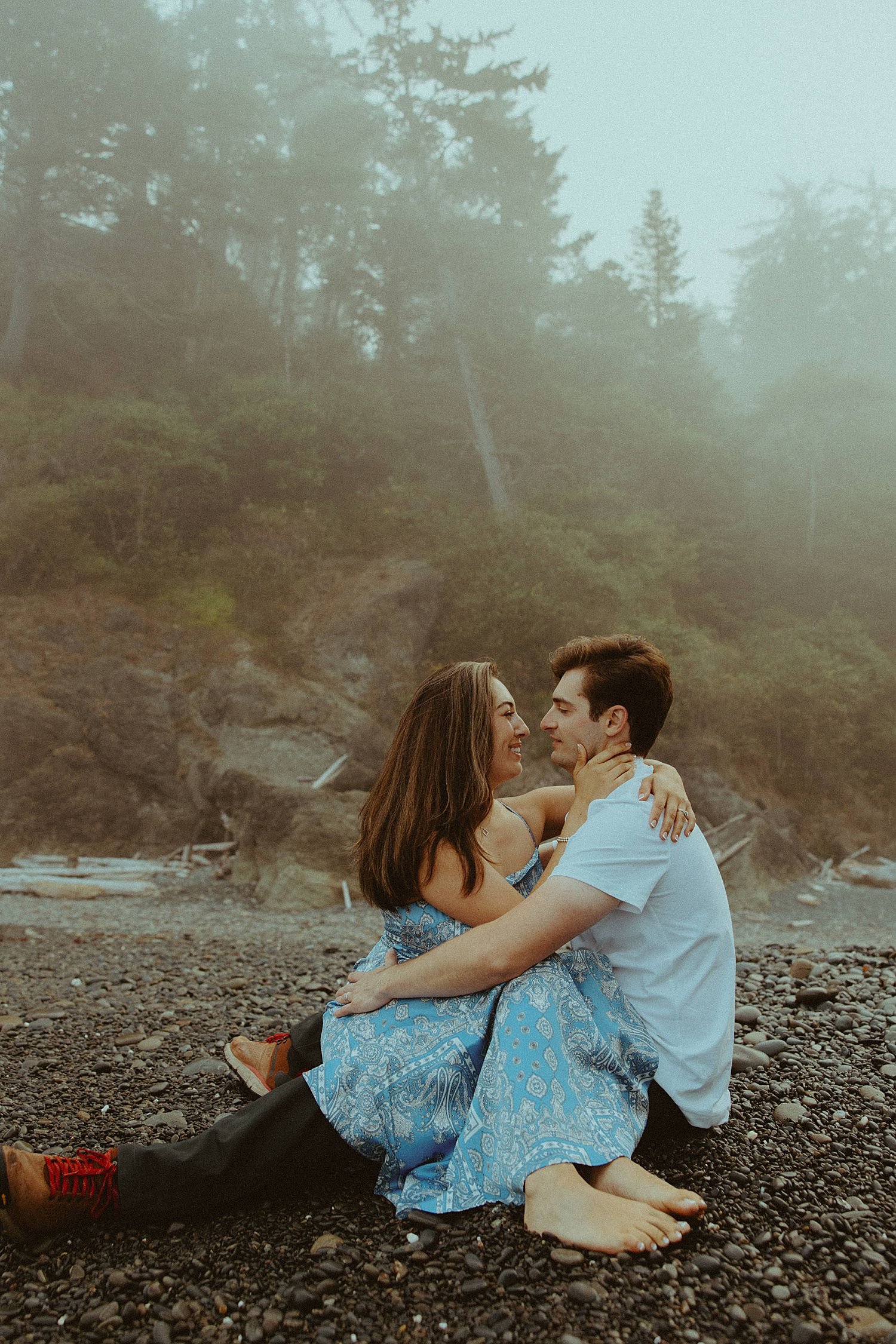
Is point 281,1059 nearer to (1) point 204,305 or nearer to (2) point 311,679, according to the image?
(2) point 311,679

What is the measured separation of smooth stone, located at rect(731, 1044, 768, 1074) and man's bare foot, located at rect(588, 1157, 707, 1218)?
4.59ft

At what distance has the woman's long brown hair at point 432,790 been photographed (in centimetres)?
264

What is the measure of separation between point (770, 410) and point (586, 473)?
7745 millimetres

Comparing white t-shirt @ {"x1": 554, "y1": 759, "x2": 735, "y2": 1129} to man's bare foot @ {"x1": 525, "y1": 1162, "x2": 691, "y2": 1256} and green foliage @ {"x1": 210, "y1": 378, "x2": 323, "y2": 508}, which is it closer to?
man's bare foot @ {"x1": 525, "y1": 1162, "x2": 691, "y2": 1256}

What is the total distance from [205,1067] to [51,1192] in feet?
4.98

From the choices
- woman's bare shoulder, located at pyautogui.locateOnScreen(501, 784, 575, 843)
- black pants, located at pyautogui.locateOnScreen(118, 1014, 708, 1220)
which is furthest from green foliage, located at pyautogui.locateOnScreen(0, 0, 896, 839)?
black pants, located at pyautogui.locateOnScreen(118, 1014, 708, 1220)

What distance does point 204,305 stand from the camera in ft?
69.6

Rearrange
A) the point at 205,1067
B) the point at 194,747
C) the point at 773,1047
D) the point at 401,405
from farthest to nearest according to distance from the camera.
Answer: the point at 401,405
the point at 194,747
the point at 205,1067
the point at 773,1047

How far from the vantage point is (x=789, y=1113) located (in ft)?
10.3

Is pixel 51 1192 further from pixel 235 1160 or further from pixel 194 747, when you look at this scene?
pixel 194 747

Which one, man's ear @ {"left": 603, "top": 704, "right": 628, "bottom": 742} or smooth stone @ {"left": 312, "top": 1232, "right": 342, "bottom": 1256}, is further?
man's ear @ {"left": 603, "top": 704, "right": 628, "bottom": 742}

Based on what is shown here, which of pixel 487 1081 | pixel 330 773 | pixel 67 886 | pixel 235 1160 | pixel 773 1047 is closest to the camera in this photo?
pixel 487 1081

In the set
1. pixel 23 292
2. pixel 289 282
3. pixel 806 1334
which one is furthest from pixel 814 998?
pixel 289 282

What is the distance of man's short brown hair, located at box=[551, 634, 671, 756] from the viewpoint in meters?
2.72
